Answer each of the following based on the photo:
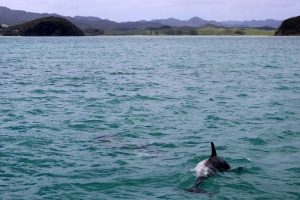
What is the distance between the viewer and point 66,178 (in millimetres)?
16750

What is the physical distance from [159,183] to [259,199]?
3457mm

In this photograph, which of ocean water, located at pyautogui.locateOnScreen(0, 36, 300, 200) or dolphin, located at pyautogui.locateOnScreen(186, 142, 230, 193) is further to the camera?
dolphin, located at pyautogui.locateOnScreen(186, 142, 230, 193)

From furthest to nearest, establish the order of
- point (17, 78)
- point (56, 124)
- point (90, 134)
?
point (17, 78), point (56, 124), point (90, 134)

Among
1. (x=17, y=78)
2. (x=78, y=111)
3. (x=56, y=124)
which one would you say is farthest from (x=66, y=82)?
(x=56, y=124)

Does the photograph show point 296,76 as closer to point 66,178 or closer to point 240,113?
point 240,113

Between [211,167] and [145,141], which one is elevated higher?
[211,167]

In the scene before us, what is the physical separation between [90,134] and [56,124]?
11.0 ft

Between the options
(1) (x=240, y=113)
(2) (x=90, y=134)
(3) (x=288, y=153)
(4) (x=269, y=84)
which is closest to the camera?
(3) (x=288, y=153)

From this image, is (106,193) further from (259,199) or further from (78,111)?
(78,111)

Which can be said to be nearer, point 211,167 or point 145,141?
point 211,167

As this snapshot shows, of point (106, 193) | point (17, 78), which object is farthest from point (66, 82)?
point (106, 193)

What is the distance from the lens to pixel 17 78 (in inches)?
2083

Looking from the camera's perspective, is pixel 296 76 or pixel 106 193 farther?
pixel 296 76

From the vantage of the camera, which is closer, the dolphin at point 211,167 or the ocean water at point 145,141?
the ocean water at point 145,141
